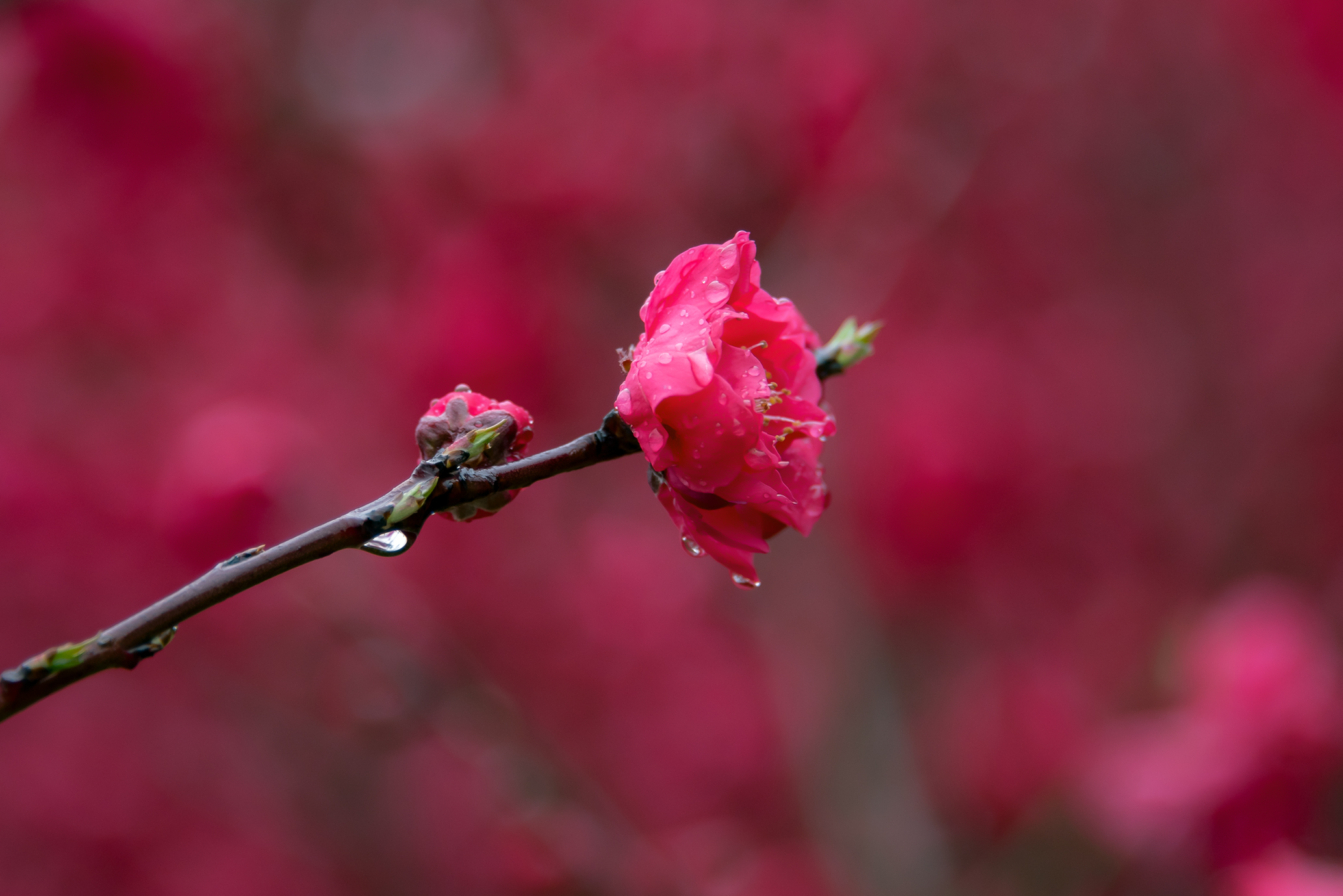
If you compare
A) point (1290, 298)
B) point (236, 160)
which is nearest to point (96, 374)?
point (236, 160)

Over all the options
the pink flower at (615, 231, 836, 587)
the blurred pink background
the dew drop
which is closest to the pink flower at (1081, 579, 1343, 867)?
the blurred pink background

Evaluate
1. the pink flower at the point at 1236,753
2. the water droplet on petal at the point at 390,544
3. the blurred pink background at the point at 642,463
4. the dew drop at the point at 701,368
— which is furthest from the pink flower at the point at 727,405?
the pink flower at the point at 1236,753

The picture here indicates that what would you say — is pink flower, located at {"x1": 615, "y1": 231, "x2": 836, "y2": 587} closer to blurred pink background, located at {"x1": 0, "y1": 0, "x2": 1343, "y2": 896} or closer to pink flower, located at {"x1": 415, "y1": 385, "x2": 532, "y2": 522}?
pink flower, located at {"x1": 415, "y1": 385, "x2": 532, "y2": 522}

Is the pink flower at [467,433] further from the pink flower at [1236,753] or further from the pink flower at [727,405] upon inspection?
the pink flower at [1236,753]

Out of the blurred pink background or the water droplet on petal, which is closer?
the water droplet on petal

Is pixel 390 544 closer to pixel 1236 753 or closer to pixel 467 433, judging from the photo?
pixel 467 433

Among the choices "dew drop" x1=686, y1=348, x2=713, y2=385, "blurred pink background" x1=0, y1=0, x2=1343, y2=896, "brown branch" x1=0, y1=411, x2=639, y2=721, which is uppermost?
"blurred pink background" x1=0, y1=0, x2=1343, y2=896
